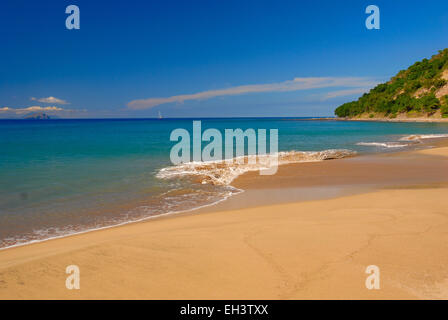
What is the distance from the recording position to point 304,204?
27.8ft

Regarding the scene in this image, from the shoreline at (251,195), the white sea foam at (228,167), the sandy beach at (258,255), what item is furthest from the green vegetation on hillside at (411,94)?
the sandy beach at (258,255)

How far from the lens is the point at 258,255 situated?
4.73 m

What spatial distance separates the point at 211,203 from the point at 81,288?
5.91m

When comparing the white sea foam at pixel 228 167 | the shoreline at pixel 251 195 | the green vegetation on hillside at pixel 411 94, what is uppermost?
the green vegetation on hillside at pixel 411 94

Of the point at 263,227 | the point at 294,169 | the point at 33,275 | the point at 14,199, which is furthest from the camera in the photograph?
the point at 294,169

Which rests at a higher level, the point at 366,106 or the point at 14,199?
the point at 366,106

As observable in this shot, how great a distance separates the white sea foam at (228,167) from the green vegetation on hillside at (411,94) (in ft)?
285

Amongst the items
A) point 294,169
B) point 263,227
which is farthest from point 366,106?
point 263,227

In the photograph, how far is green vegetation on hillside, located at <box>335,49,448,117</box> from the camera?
305 feet

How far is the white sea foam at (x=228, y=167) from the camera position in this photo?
45.7 ft

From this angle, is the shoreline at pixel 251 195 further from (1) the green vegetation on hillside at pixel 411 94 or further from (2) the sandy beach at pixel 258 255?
(1) the green vegetation on hillside at pixel 411 94

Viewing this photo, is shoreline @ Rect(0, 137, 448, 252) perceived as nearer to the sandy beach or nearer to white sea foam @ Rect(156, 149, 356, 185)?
the sandy beach

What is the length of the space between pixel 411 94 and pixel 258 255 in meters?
128
